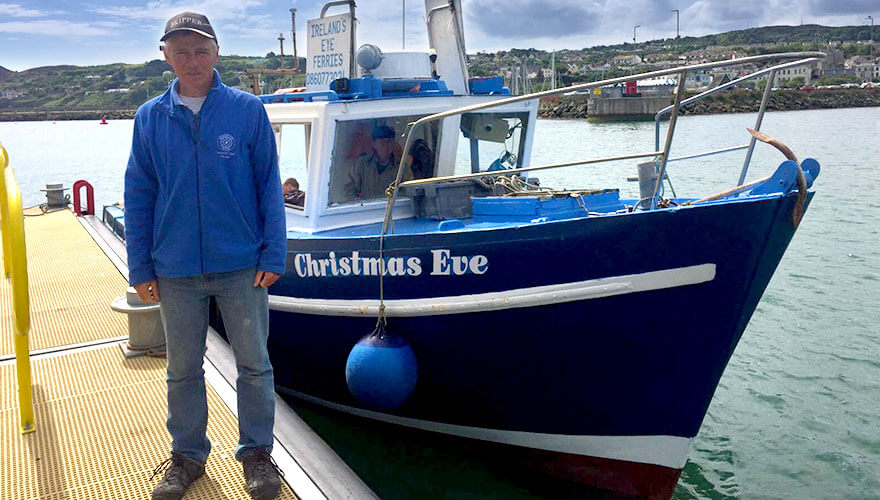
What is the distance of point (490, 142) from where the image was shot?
20.6ft

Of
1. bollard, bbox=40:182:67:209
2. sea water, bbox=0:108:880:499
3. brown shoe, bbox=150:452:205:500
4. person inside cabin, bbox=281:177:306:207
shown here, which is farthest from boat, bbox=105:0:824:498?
bollard, bbox=40:182:67:209

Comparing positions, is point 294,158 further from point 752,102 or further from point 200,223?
point 752,102

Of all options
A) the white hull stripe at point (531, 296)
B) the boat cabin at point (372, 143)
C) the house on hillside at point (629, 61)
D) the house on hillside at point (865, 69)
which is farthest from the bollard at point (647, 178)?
the house on hillside at point (865, 69)

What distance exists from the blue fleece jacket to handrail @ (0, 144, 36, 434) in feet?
2.44

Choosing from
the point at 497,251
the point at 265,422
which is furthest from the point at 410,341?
the point at 265,422

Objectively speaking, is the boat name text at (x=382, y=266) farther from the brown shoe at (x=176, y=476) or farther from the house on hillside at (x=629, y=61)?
the house on hillside at (x=629, y=61)

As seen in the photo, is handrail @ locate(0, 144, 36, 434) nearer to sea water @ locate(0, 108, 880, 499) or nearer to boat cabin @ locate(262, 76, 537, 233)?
boat cabin @ locate(262, 76, 537, 233)

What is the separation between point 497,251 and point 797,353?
218 inches

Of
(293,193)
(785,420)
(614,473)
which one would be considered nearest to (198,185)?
(293,193)

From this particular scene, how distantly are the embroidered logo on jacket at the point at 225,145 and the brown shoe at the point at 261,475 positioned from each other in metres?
1.32

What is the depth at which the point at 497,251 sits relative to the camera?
4.35 metres

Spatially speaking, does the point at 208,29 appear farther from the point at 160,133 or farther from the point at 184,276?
the point at 184,276

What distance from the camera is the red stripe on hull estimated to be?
15.9 ft

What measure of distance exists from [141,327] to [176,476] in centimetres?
189
